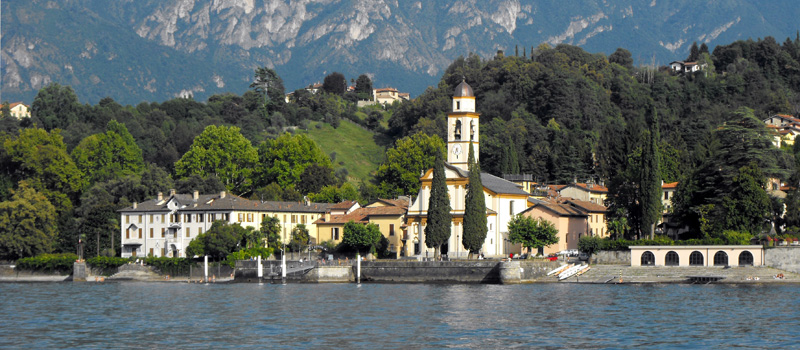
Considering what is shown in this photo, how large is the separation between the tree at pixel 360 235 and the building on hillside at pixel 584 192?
81.9ft

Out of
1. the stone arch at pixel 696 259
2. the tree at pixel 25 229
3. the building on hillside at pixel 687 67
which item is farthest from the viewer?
the building on hillside at pixel 687 67

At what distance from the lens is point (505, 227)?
80938 millimetres

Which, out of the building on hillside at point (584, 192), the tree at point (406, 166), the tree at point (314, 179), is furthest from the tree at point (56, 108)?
the building on hillside at point (584, 192)

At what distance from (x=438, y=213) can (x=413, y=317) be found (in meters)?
24.2

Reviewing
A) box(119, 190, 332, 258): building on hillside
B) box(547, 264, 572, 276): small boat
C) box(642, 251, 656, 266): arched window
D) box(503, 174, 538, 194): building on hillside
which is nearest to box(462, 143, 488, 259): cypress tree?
box(547, 264, 572, 276): small boat

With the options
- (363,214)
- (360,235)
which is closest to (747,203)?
(360,235)

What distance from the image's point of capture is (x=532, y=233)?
2992 inches

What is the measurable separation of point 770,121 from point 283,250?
70374 millimetres

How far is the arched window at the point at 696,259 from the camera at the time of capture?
6944 centimetres

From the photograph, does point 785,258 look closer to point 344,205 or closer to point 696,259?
point 696,259

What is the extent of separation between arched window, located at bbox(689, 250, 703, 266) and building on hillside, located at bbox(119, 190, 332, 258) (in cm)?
3249

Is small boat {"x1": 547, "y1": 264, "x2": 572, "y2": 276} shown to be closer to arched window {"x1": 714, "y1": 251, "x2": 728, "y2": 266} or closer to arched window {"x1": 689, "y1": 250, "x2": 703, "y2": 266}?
arched window {"x1": 689, "y1": 250, "x2": 703, "y2": 266}

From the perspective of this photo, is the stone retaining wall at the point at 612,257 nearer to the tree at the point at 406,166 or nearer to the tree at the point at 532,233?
the tree at the point at 532,233

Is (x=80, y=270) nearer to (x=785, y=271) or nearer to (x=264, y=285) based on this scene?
(x=264, y=285)
